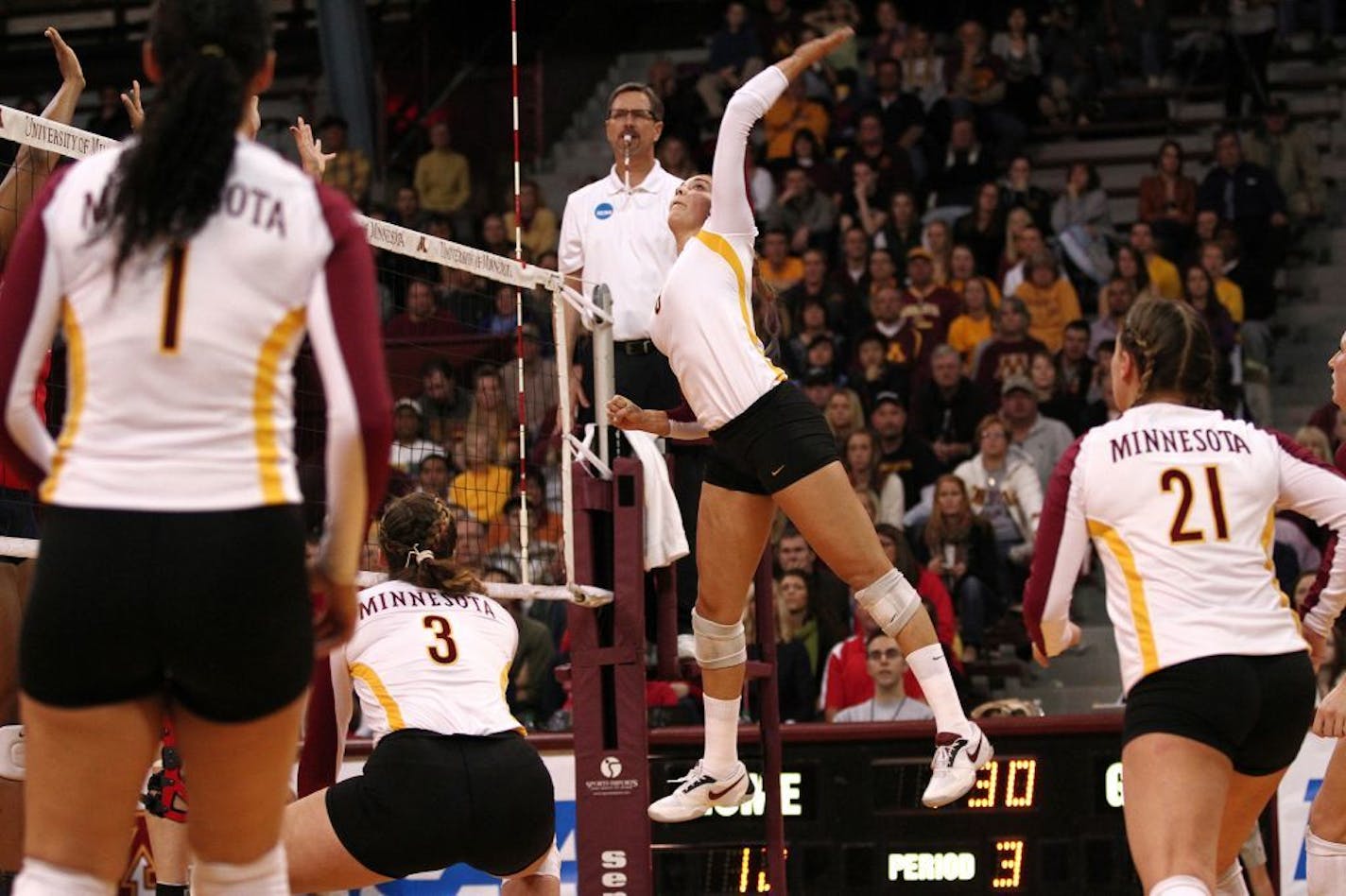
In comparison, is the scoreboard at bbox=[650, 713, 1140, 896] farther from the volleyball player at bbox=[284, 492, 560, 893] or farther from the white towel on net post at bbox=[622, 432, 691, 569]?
the volleyball player at bbox=[284, 492, 560, 893]

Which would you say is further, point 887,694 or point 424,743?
point 887,694

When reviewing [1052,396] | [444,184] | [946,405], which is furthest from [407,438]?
[444,184]

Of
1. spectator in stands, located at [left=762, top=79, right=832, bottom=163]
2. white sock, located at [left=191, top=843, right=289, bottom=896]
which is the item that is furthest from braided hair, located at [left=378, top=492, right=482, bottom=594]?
spectator in stands, located at [left=762, top=79, right=832, bottom=163]

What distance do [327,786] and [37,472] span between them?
9.09 feet

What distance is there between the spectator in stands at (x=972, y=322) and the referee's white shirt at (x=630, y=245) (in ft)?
19.4

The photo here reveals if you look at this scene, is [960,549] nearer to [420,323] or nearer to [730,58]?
[420,323]

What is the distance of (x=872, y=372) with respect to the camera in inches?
533

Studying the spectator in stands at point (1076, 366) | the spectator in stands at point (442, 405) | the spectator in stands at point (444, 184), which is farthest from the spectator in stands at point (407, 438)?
the spectator in stands at point (444, 184)

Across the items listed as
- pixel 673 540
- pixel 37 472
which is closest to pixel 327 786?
pixel 673 540

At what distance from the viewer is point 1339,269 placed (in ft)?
52.1

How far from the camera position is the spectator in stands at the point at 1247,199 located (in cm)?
1512

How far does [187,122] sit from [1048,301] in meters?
11.4

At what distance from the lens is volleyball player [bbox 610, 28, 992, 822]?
6895mm

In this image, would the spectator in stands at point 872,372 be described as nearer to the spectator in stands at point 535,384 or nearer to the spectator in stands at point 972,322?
the spectator in stands at point 972,322
